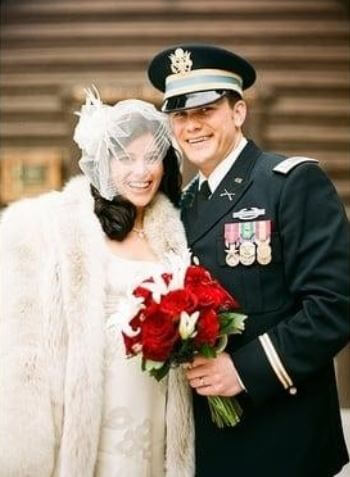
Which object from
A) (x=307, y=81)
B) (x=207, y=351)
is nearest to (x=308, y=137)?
(x=307, y=81)

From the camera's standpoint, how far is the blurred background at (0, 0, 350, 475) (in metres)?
6.46

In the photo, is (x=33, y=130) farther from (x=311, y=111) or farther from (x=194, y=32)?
(x=311, y=111)

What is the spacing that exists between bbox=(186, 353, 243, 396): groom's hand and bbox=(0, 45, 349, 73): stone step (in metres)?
4.74

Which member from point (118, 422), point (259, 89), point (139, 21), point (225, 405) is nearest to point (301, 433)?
point (225, 405)

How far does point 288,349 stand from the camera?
6.70 feet

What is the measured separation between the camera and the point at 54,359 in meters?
2.17

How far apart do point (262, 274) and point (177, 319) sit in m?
0.34

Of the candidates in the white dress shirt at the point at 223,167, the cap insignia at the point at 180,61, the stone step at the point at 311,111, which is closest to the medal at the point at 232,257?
the white dress shirt at the point at 223,167

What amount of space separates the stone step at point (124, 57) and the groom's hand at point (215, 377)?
4.74 m

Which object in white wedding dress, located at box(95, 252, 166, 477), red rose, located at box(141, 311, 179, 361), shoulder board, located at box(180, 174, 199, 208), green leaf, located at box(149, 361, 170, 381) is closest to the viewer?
red rose, located at box(141, 311, 179, 361)

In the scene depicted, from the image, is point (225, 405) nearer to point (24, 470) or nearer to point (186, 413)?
point (186, 413)

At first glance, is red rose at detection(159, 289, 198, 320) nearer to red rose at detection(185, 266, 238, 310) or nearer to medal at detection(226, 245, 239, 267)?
red rose at detection(185, 266, 238, 310)

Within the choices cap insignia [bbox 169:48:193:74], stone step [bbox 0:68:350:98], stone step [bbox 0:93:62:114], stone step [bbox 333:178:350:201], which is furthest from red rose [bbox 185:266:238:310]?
stone step [bbox 0:93:62:114]

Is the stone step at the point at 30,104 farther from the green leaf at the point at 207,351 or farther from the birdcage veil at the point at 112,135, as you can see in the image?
the green leaf at the point at 207,351
